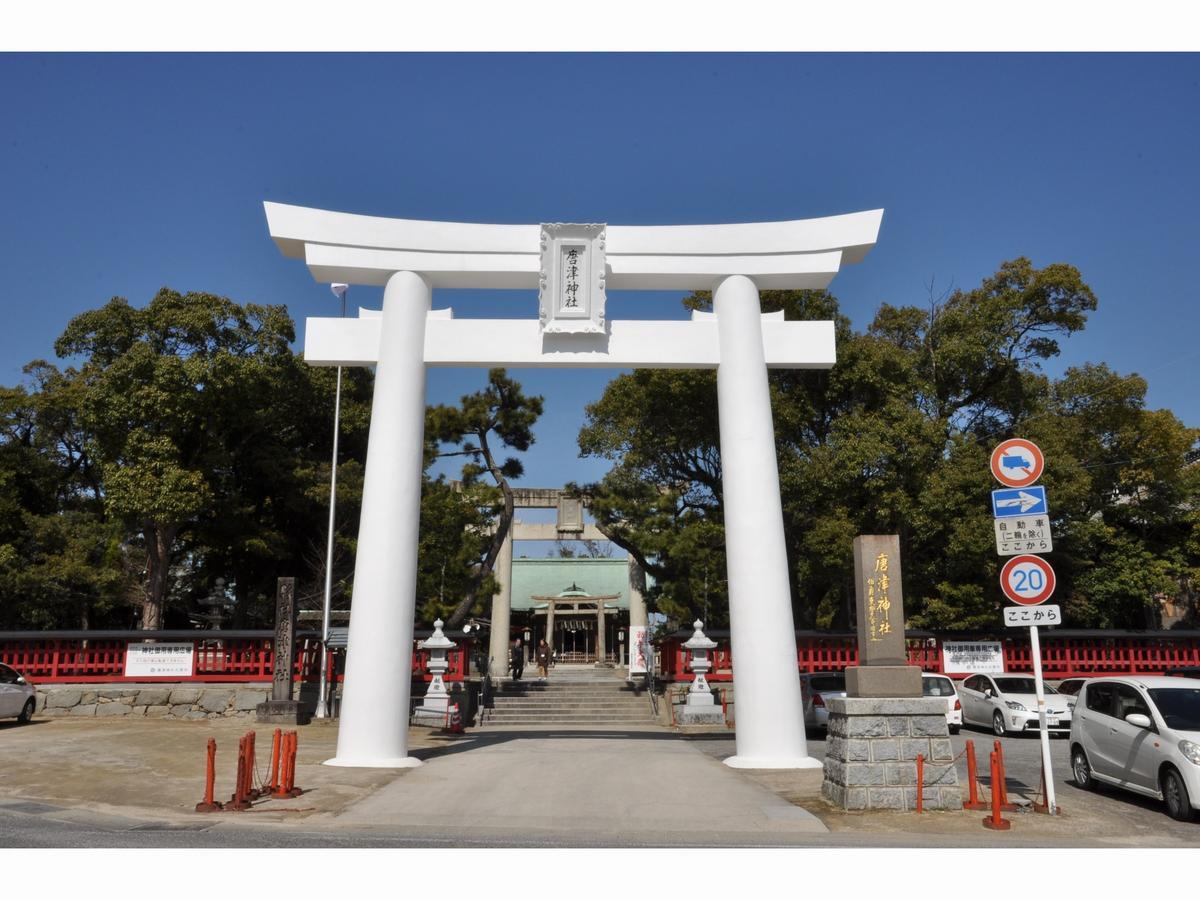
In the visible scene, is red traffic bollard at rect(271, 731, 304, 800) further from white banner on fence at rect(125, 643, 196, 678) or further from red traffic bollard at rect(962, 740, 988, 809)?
white banner on fence at rect(125, 643, 196, 678)

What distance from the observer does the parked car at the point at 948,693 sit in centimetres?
1942

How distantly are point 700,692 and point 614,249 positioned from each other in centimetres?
1107

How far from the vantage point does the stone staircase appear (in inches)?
878

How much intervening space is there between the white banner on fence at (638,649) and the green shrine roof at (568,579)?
8.63 m

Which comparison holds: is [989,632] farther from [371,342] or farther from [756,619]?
[371,342]

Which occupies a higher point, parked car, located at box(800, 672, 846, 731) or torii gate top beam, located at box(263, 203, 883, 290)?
torii gate top beam, located at box(263, 203, 883, 290)

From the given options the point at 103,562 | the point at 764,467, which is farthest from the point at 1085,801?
the point at 103,562

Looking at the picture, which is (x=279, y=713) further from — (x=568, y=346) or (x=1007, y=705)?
(x=1007, y=705)

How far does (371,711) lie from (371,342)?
5596mm

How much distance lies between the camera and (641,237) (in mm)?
14469

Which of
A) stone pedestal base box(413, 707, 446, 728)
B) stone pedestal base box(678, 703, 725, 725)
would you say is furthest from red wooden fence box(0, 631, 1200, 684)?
stone pedestal base box(413, 707, 446, 728)

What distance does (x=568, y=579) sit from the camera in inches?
1697

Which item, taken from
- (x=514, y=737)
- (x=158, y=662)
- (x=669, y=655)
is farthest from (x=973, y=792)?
(x=158, y=662)

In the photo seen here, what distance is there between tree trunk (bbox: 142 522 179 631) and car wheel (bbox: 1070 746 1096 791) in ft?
75.0
